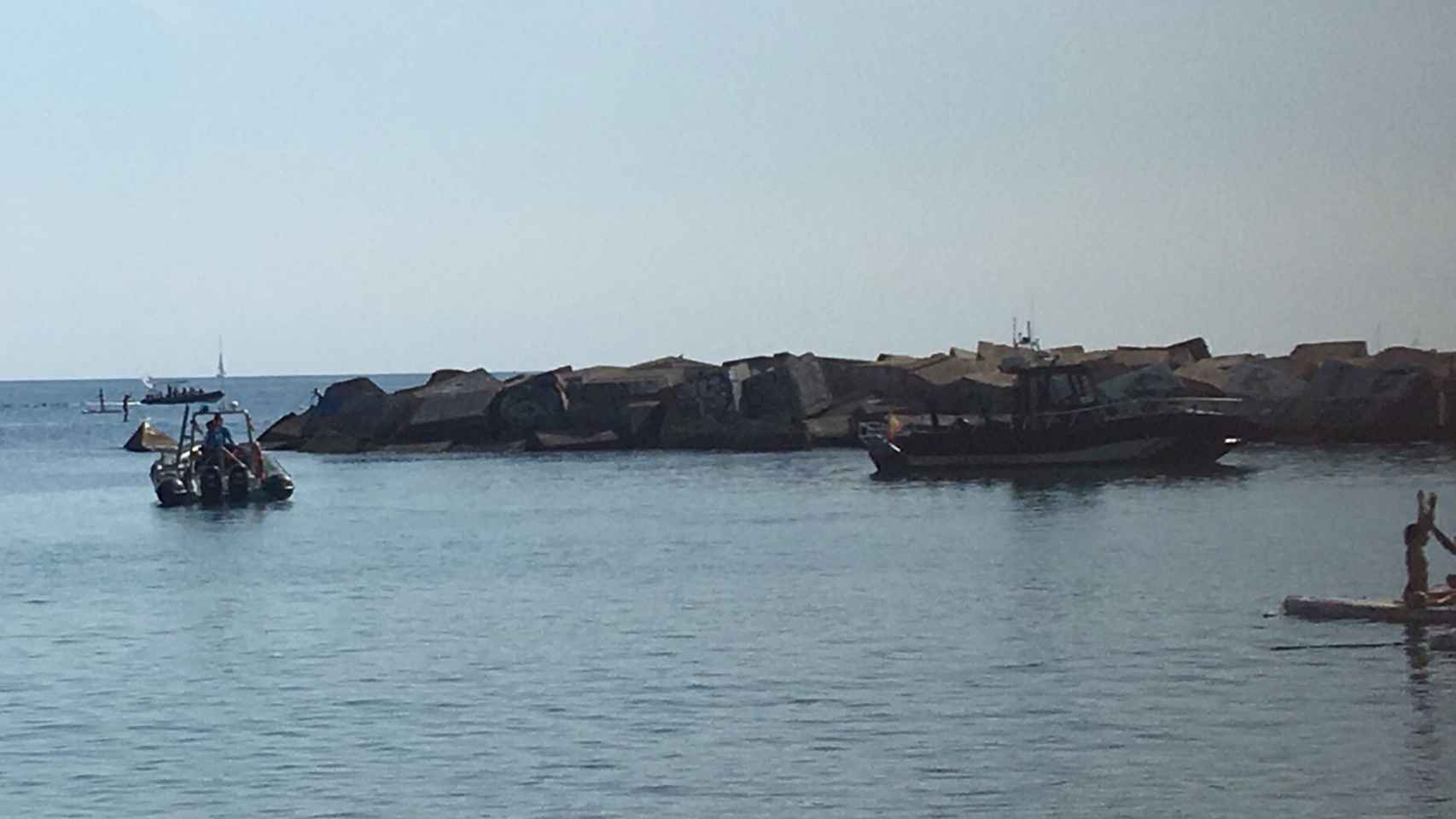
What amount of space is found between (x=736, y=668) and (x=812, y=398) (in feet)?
209

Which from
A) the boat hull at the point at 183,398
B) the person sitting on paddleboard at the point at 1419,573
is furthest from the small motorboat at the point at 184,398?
the person sitting on paddleboard at the point at 1419,573

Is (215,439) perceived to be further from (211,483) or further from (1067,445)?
(1067,445)

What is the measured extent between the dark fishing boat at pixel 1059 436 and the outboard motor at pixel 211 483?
18.6 metres

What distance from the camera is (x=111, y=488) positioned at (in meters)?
80.2

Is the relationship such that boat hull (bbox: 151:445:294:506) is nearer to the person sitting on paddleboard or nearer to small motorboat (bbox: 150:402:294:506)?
small motorboat (bbox: 150:402:294:506)

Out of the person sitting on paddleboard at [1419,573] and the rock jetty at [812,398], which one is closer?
the person sitting on paddleboard at [1419,573]

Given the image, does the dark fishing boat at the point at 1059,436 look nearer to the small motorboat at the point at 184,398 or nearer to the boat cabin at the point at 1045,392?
the boat cabin at the point at 1045,392

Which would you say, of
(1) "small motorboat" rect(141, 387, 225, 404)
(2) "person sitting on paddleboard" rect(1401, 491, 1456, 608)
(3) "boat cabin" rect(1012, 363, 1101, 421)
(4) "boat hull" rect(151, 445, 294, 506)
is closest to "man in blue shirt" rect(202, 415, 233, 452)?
(4) "boat hull" rect(151, 445, 294, 506)

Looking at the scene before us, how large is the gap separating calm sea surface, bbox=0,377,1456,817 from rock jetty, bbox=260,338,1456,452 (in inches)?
995

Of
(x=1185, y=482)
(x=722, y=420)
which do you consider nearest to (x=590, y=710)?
(x=1185, y=482)

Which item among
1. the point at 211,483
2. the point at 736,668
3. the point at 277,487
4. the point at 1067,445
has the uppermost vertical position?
the point at 1067,445

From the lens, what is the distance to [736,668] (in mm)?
28516

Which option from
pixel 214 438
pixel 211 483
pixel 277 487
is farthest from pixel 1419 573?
pixel 214 438

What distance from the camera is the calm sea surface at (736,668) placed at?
21.2 m
